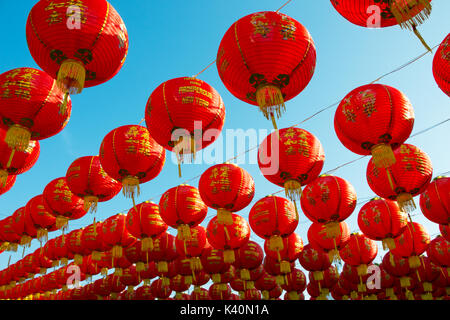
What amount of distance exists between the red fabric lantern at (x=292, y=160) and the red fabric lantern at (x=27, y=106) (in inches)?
92.6

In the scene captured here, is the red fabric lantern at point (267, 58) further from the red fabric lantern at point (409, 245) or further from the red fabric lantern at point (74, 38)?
the red fabric lantern at point (409, 245)

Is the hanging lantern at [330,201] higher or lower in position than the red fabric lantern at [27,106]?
lower

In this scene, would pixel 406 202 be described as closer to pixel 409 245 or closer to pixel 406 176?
pixel 406 176

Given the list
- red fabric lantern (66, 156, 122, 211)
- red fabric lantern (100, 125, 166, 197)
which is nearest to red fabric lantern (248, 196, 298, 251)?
red fabric lantern (100, 125, 166, 197)

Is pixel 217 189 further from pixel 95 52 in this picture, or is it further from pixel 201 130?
pixel 95 52

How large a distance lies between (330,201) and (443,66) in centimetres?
230

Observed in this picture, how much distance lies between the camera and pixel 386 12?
236cm

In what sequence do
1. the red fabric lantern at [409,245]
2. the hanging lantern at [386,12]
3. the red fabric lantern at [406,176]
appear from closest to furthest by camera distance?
the hanging lantern at [386,12] < the red fabric lantern at [406,176] < the red fabric lantern at [409,245]

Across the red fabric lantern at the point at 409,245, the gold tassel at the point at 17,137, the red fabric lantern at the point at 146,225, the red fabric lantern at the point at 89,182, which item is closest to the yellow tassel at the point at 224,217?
the red fabric lantern at the point at 89,182

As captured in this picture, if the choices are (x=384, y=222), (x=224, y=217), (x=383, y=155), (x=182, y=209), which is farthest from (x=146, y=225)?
(x=383, y=155)

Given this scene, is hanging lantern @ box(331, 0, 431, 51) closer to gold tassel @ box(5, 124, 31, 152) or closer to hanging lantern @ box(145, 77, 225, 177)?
hanging lantern @ box(145, 77, 225, 177)

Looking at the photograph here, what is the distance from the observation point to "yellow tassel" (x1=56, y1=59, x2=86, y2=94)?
253 cm

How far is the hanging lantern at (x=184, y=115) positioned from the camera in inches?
126
